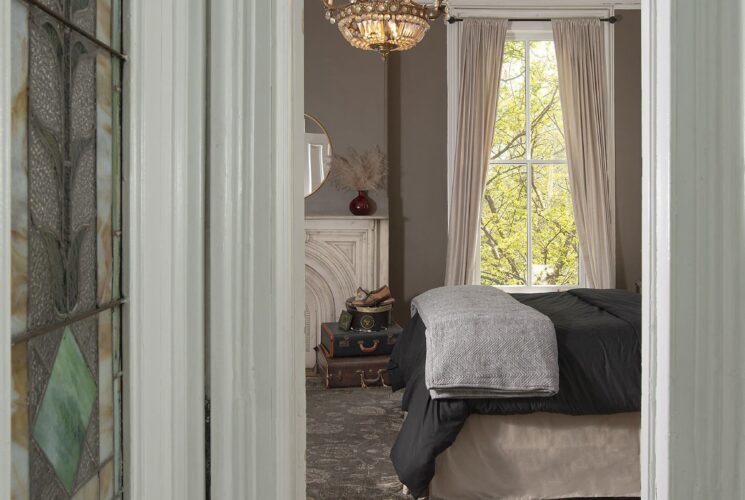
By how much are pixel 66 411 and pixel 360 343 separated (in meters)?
4.63

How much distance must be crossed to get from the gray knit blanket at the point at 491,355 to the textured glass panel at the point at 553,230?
11.2ft

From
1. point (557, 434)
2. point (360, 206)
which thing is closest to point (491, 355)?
point (557, 434)

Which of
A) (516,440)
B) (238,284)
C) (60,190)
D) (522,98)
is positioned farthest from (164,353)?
(522,98)

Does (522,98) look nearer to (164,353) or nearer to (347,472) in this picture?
(347,472)

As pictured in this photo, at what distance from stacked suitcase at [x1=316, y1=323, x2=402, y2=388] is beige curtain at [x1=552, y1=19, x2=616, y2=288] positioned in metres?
2.04

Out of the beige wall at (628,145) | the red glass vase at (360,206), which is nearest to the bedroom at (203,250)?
the red glass vase at (360,206)

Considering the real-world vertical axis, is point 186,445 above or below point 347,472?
above

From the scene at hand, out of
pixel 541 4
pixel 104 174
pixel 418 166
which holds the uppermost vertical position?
pixel 541 4

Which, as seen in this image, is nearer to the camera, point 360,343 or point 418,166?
point 360,343

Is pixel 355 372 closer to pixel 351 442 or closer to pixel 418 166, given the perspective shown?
pixel 351 442

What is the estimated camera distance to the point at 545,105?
6.52 meters

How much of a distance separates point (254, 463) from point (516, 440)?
7.45 feet

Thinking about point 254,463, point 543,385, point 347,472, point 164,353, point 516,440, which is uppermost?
point 164,353

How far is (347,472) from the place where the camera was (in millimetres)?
3756
